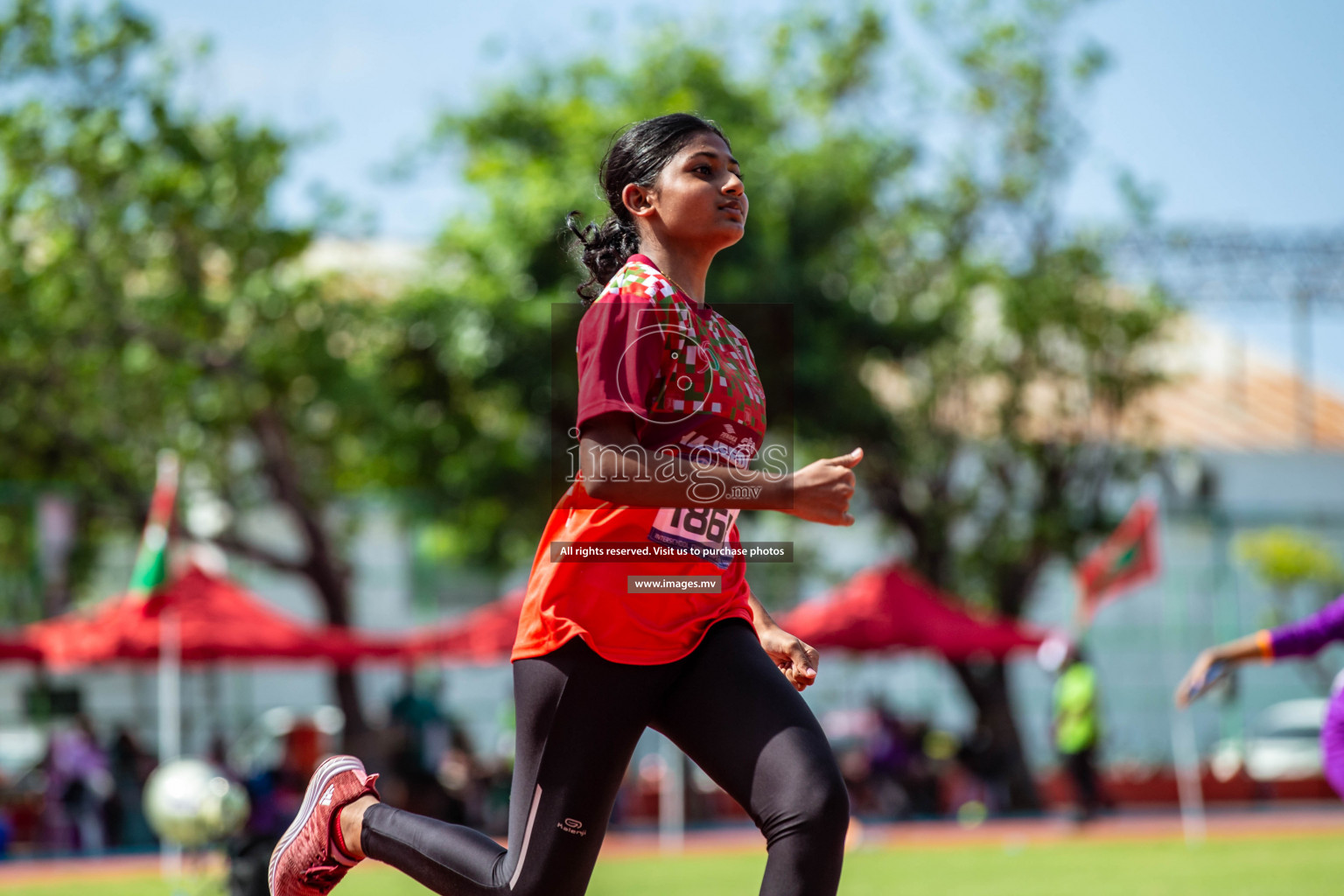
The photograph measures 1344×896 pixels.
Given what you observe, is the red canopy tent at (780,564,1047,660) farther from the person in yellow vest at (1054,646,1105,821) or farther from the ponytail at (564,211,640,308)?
the ponytail at (564,211,640,308)

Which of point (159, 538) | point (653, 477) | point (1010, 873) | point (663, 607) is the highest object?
point (159, 538)

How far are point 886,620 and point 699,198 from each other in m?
15.4

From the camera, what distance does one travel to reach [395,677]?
28547 mm

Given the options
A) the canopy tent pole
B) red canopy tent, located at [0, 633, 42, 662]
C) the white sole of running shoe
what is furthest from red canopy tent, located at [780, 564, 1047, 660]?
the white sole of running shoe

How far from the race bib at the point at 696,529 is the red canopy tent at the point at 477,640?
1361cm

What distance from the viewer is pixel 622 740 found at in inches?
132

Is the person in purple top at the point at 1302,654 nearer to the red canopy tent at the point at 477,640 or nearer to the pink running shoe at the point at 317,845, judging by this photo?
the pink running shoe at the point at 317,845

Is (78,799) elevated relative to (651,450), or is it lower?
lower

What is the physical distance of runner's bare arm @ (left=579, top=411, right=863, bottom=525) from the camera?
3.21m

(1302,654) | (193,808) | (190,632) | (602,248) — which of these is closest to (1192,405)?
(190,632)

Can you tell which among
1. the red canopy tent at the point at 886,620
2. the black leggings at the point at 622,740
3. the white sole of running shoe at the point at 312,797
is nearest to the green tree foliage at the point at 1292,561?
the red canopy tent at the point at 886,620

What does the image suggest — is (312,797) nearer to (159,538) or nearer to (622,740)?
(622,740)

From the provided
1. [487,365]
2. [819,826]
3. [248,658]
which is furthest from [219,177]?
[819,826]

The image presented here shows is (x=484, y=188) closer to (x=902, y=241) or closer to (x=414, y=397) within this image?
(x=414, y=397)
